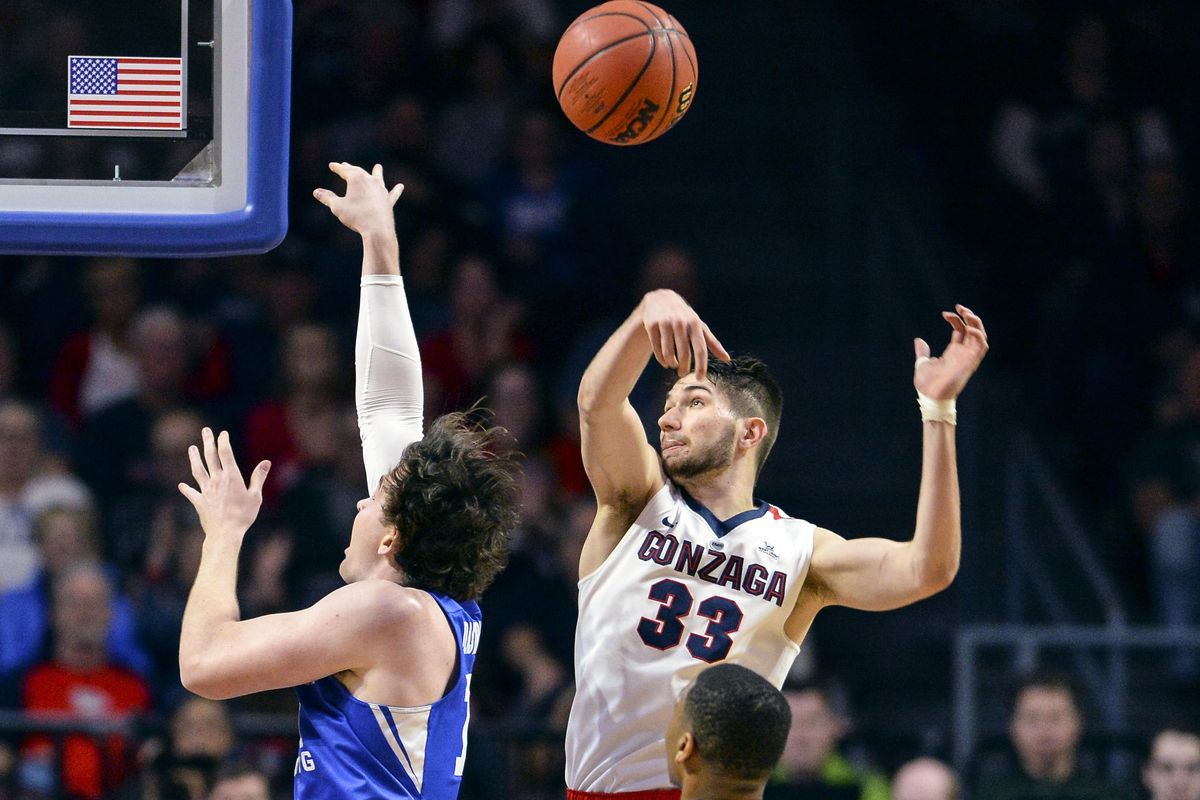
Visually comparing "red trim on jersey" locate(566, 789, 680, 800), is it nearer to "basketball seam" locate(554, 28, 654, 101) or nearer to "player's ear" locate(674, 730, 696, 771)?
"player's ear" locate(674, 730, 696, 771)

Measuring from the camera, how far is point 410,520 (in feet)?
12.9

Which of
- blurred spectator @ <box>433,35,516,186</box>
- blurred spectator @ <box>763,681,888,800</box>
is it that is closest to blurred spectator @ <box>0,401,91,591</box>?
blurred spectator @ <box>433,35,516,186</box>

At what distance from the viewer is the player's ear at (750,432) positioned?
478cm

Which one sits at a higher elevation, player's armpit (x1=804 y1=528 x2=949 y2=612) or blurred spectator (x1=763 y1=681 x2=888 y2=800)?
player's armpit (x1=804 y1=528 x2=949 y2=612)

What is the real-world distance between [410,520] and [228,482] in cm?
44

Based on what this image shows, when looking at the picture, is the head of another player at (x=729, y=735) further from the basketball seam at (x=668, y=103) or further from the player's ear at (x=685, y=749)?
the basketball seam at (x=668, y=103)

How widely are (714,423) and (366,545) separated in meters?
1.16

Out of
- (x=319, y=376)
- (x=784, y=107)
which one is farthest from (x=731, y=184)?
(x=319, y=376)

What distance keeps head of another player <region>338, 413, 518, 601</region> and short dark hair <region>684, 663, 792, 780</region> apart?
69 centimetres

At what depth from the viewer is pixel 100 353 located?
8.84 meters

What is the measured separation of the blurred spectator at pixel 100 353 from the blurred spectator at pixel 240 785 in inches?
127

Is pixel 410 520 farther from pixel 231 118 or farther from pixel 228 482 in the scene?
pixel 231 118

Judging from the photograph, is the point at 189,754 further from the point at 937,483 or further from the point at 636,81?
the point at 937,483

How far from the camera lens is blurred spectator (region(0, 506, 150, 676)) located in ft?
24.7
